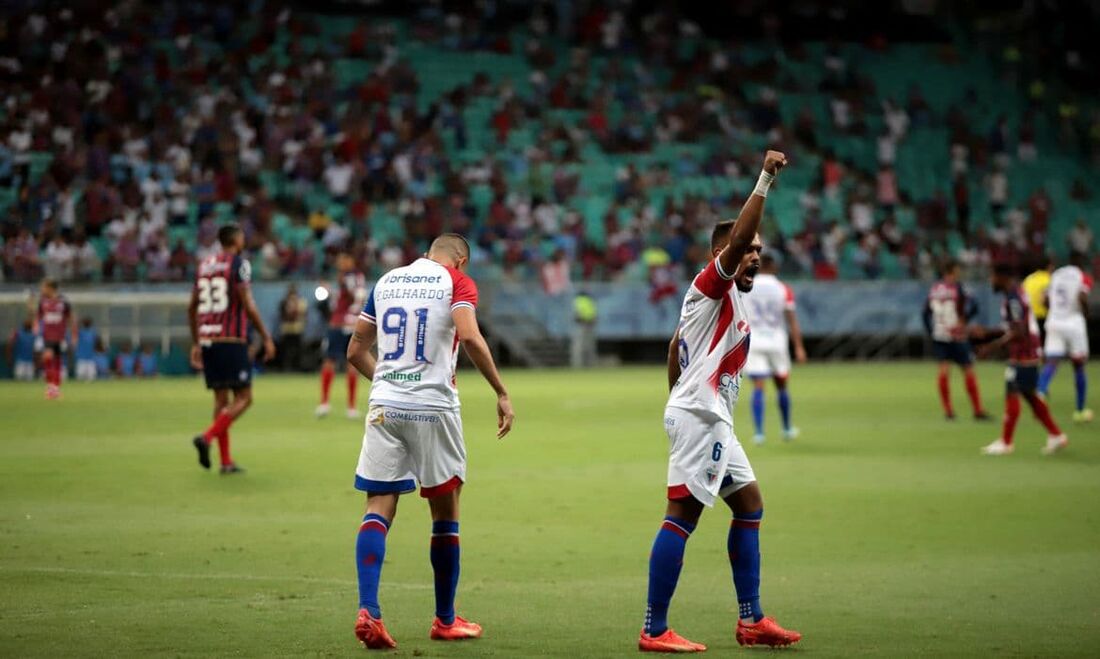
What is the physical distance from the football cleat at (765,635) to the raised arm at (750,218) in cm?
186

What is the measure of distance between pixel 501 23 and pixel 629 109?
17.9ft

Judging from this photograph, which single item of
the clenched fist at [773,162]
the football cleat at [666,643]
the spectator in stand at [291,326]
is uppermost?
the clenched fist at [773,162]

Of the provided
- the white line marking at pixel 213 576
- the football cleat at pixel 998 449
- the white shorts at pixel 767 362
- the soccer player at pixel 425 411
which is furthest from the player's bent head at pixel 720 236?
the white shorts at pixel 767 362

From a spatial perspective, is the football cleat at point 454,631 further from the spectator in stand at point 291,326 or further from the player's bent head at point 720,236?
the spectator in stand at point 291,326

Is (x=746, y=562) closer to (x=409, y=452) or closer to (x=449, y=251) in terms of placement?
(x=409, y=452)

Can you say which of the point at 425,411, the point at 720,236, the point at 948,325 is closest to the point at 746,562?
the point at 720,236

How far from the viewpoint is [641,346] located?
4119cm

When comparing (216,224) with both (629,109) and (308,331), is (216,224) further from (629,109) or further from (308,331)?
(629,109)

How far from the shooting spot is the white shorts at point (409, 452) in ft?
26.5

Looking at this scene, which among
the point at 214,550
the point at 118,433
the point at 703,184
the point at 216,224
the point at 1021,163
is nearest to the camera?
the point at 214,550

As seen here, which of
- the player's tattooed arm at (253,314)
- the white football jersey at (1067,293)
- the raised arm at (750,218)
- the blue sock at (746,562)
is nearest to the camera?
the raised arm at (750,218)

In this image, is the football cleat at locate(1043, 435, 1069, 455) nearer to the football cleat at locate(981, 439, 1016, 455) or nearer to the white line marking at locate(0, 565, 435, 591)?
the football cleat at locate(981, 439, 1016, 455)

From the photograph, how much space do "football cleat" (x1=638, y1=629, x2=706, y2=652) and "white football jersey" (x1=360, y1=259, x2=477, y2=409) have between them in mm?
1594

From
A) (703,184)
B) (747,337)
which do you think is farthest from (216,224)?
(747,337)
